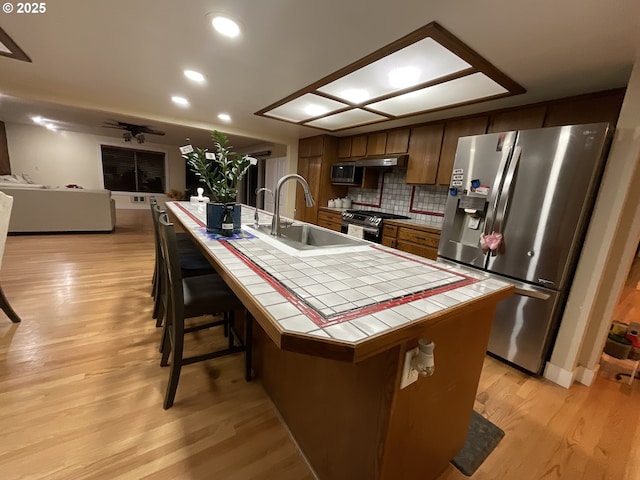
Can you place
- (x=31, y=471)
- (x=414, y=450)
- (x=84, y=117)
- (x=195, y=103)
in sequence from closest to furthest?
(x=414, y=450), (x=31, y=471), (x=195, y=103), (x=84, y=117)

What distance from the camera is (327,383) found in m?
1.00

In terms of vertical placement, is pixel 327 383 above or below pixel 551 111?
below

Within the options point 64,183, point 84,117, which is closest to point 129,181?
point 64,183

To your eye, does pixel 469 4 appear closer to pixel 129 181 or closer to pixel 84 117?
pixel 84 117

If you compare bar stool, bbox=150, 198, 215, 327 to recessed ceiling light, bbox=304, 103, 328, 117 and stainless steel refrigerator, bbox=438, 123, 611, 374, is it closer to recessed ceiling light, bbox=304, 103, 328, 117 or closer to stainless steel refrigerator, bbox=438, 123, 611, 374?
recessed ceiling light, bbox=304, 103, 328, 117

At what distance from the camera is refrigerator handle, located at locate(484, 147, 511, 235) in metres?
1.91

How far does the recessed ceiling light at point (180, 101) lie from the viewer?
3.06m

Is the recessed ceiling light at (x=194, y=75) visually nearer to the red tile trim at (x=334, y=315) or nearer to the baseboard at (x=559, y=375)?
the red tile trim at (x=334, y=315)

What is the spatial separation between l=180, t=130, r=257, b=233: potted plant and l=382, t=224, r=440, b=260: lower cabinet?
2062mm

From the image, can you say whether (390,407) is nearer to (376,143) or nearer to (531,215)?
(531,215)

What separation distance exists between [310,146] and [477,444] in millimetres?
4467

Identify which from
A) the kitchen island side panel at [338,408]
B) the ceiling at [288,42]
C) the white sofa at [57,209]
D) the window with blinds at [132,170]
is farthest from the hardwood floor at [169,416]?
the window with blinds at [132,170]

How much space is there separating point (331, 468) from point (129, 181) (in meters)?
9.67

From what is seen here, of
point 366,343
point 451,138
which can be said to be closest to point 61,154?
point 451,138
